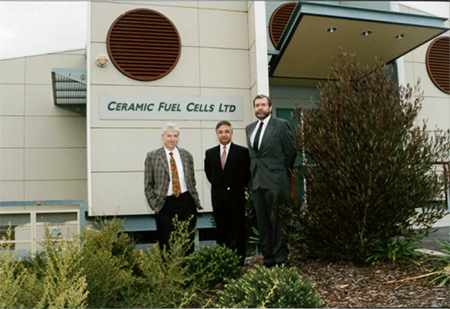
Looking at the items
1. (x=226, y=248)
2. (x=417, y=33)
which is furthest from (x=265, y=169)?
(x=417, y=33)

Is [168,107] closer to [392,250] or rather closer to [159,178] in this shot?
[159,178]

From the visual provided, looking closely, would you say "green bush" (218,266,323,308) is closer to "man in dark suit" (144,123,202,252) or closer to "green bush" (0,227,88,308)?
"green bush" (0,227,88,308)

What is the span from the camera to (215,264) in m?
4.65

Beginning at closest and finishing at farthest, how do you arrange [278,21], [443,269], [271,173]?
[443,269]
[271,173]
[278,21]

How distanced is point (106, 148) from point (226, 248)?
4.41 meters

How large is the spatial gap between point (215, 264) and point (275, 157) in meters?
1.37

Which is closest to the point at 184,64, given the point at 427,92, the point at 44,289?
the point at 44,289

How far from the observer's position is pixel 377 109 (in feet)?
14.6

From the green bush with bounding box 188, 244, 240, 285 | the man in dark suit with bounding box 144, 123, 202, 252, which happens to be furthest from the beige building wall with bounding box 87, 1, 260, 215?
the green bush with bounding box 188, 244, 240, 285

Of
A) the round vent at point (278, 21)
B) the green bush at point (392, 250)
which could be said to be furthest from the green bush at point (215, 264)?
the round vent at point (278, 21)

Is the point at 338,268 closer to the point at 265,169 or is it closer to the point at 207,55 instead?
the point at 265,169

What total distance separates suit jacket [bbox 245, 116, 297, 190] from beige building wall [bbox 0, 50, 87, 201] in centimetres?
751

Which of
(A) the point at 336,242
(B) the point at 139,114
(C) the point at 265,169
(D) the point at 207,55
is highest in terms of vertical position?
(D) the point at 207,55

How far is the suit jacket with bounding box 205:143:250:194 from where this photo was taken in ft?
16.8
